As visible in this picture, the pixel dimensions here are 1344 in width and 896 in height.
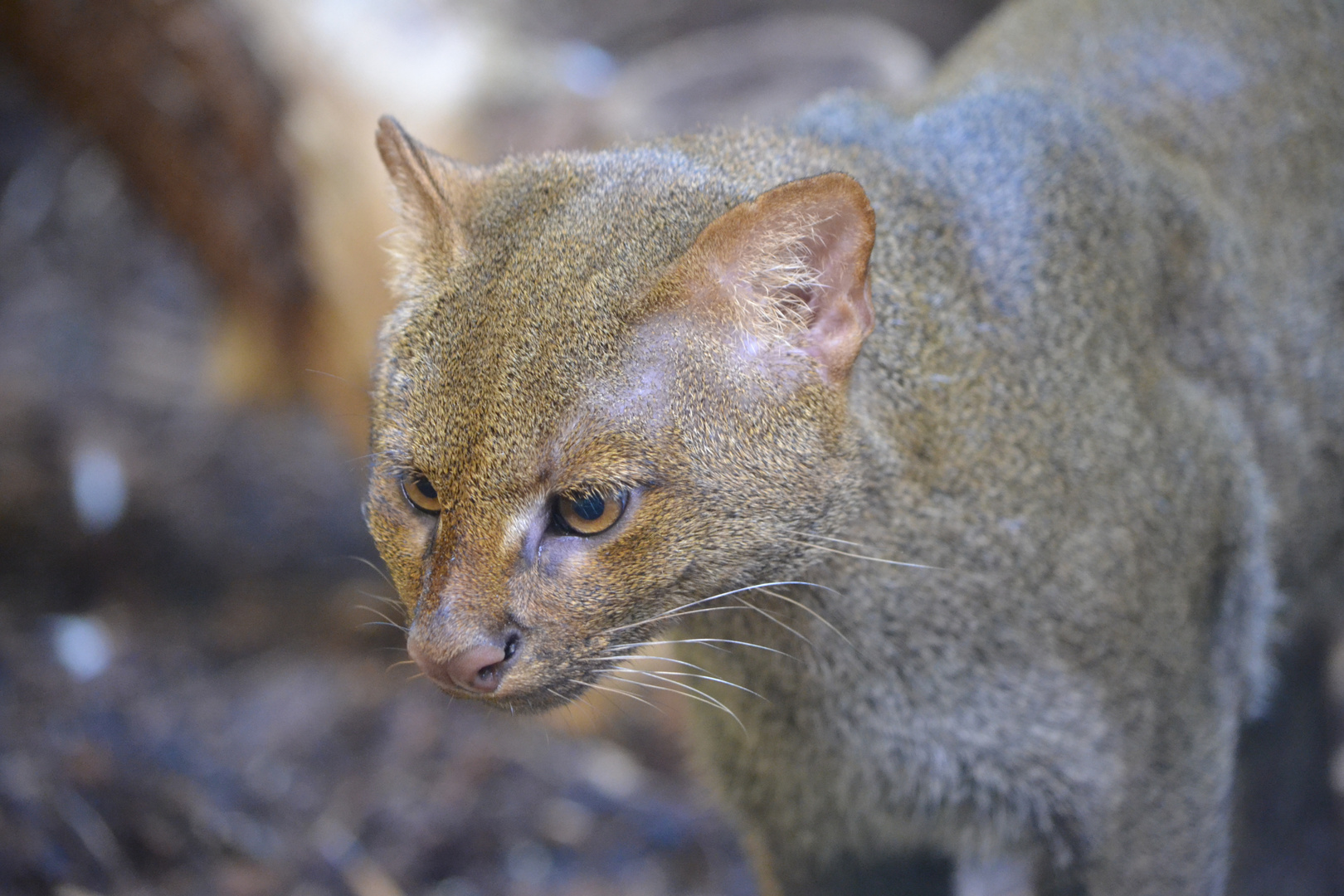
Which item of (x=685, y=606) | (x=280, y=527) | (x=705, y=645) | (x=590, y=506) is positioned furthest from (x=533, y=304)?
(x=280, y=527)

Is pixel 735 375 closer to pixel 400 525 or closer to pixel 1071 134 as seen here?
pixel 400 525

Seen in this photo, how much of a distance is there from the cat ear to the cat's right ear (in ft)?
1.91

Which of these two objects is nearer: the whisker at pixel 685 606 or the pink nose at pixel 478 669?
the pink nose at pixel 478 669

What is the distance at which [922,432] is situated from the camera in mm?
2615

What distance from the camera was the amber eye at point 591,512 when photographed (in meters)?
2.18

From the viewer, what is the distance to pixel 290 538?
6.12 metres

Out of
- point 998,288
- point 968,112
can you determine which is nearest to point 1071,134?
point 968,112

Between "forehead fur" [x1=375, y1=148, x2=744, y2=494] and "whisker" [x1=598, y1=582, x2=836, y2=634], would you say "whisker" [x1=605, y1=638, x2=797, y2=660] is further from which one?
"forehead fur" [x1=375, y1=148, x2=744, y2=494]

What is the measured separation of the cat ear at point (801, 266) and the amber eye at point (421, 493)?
651mm

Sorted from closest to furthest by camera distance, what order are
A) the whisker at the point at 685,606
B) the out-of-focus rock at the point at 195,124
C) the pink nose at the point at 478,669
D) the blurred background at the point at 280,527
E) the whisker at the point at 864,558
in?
the pink nose at the point at 478,669
the whisker at the point at 685,606
the whisker at the point at 864,558
the blurred background at the point at 280,527
the out-of-focus rock at the point at 195,124

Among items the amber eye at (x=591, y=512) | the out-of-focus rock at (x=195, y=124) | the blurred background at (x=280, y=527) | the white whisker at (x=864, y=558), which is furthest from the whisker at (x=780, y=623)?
the out-of-focus rock at (x=195, y=124)

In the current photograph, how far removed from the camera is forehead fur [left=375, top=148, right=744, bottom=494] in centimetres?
220

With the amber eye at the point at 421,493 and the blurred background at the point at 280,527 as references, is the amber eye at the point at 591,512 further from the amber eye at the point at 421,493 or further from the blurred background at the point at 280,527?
the blurred background at the point at 280,527

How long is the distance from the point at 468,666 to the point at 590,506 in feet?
1.19
